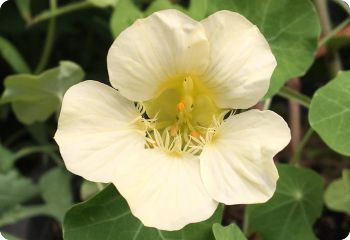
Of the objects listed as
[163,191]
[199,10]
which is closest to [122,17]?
[199,10]

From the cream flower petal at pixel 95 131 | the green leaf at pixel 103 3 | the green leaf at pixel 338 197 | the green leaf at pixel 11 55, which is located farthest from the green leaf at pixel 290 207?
the green leaf at pixel 11 55

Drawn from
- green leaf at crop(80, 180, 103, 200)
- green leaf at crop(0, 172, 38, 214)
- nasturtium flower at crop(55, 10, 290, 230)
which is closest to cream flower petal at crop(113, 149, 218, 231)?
nasturtium flower at crop(55, 10, 290, 230)

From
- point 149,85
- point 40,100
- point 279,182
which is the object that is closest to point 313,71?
point 279,182

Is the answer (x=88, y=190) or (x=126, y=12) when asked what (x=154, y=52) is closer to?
(x=126, y=12)

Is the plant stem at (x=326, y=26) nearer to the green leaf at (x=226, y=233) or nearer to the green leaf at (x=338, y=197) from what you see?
the green leaf at (x=338, y=197)

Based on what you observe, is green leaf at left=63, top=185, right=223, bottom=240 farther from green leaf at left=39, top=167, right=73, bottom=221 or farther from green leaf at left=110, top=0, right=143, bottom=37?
green leaf at left=39, top=167, right=73, bottom=221

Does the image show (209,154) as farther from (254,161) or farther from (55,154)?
(55,154)

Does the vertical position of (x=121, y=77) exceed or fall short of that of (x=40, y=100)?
it exceeds it
